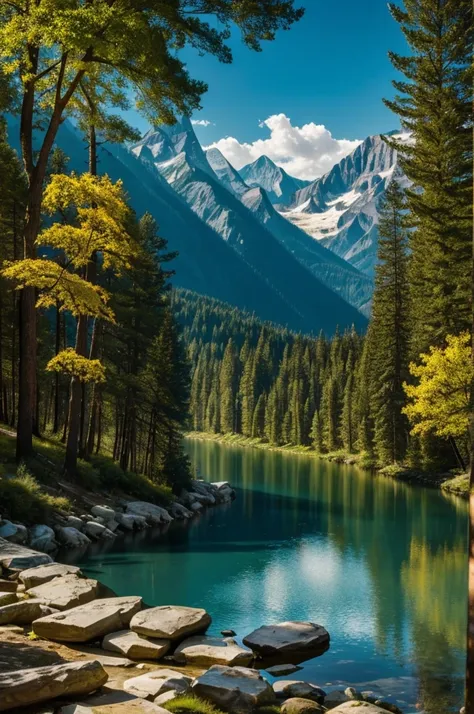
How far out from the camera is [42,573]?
12148 mm

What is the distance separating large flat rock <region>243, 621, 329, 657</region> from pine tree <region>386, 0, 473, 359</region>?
24904 mm

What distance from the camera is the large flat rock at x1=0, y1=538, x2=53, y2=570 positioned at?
13.0 meters

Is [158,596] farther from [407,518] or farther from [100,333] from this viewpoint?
[407,518]

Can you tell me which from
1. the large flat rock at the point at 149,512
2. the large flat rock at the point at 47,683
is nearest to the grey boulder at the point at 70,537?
the large flat rock at the point at 149,512

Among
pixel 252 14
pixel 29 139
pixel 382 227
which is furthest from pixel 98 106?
pixel 382 227

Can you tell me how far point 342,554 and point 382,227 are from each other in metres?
40.1

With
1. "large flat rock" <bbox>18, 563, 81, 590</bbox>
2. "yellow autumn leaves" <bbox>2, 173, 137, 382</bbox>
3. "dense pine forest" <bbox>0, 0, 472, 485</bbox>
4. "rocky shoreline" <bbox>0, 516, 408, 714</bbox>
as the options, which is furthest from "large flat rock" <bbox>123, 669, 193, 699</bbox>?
"yellow autumn leaves" <bbox>2, 173, 137, 382</bbox>

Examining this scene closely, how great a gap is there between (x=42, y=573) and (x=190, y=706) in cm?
598

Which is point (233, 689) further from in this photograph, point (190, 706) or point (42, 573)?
point (42, 573)

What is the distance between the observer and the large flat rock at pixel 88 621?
9.59 m

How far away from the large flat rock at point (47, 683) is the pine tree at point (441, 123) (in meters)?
30.6

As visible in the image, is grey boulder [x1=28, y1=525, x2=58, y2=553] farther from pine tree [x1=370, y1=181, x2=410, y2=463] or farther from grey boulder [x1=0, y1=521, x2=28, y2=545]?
pine tree [x1=370, y1=181, x2=410, y2=463]

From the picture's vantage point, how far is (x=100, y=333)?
31516 mm

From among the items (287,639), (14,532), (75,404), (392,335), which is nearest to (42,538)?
(14,532)
